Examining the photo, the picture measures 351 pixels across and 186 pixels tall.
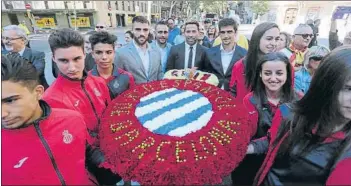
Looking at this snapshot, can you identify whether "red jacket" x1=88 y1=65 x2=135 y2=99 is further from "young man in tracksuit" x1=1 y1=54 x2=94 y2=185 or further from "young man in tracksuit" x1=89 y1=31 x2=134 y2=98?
"young man in tracksuit" x1=1 y1=54 x2=94 y2=185

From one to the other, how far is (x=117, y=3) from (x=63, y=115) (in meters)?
38.4

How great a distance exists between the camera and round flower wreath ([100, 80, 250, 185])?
1.07 meters

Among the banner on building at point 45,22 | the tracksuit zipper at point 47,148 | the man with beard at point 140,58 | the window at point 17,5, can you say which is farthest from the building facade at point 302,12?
the window at point 17,5

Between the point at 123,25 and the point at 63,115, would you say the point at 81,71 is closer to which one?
the point at 63,115

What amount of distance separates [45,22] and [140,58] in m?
34.4

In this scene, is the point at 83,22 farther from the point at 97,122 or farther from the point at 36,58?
the point at 97,122

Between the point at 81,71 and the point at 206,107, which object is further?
the point at 81,71

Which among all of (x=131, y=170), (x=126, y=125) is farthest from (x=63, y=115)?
(x=131, y=170)

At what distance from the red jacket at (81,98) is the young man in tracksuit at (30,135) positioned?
0.84 ft

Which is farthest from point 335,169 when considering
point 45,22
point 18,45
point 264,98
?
point 45,22

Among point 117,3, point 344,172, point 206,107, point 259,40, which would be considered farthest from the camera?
point 117,3

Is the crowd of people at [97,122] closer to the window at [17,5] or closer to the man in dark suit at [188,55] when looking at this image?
the man in dark suit at [188,55]

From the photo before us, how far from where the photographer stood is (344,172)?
1043mm

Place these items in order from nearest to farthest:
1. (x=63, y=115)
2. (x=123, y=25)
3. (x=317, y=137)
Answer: (x=317, y=137), (x=63, y=115), (x=123, y=25)
